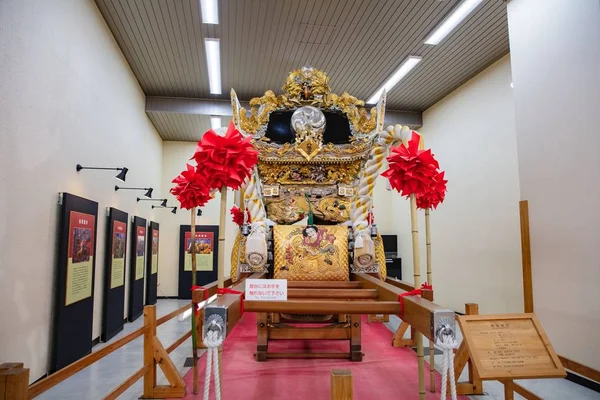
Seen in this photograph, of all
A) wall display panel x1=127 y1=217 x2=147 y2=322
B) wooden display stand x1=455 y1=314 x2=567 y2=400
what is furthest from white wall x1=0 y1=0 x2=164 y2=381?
wooden display stand x1=455 y1=314 x2=567 y2=400

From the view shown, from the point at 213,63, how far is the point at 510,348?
5.55 m

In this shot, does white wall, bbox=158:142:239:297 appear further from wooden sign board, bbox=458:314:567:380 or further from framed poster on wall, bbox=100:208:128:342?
wooden sign board, bbox=458:314:567:380

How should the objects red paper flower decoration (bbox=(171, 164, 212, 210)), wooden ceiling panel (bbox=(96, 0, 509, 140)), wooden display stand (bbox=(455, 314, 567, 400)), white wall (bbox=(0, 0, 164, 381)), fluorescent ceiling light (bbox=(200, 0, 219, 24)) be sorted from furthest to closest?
wooden ceiling panel (bbox=(96, 0, 509, 140)) → fluorescent ceiling light (bbox=(200, 0, 219, 24)) → red paper flower decoration (bbox=(171, 164, 212, 210)) → white wall (bbox=(0, 0, 164, 381)) → wooden display stand (bbox=(455, 314, 567, 400))

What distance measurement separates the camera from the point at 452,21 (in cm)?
489

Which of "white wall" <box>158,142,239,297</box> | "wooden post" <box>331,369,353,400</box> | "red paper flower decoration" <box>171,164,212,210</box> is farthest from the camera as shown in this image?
"white wall" <box>158,142,239,297</box>

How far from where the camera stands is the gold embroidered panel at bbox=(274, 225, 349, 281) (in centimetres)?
335

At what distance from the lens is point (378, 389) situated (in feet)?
9.35

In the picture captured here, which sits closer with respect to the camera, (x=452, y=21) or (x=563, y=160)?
(x=563, y=160)

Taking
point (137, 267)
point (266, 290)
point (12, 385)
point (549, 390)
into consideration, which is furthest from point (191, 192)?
point (137, 267)

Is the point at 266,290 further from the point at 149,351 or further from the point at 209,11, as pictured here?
the point at 209,11

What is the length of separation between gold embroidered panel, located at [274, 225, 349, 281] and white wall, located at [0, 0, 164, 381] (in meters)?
2.07

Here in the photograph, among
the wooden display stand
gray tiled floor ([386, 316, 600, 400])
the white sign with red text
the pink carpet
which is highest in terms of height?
the white sign with red text

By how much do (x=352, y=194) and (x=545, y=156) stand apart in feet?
6.26

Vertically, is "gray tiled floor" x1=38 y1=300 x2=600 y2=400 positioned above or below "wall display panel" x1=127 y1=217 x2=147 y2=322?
below
